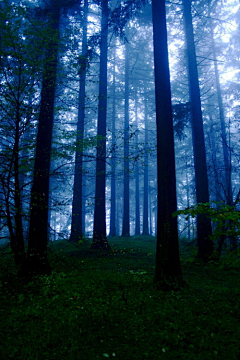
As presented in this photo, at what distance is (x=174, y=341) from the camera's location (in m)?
3.40

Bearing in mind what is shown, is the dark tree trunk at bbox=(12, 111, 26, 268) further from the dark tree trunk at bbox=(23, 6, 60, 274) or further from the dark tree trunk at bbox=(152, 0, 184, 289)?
the dark tree trunk at bbox=(152, 0, 184, 289)

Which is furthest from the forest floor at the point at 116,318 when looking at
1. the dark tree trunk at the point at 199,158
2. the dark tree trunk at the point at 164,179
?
the dark tree trunk at the point at 199,158

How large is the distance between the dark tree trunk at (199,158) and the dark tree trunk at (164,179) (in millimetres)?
3961

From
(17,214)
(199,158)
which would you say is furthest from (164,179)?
(199,158)

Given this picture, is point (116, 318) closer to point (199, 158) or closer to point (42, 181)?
point (42, 181)

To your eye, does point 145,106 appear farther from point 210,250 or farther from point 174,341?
point 174,341

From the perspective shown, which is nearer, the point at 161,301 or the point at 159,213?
the point at 161,301

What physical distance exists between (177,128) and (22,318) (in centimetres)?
994

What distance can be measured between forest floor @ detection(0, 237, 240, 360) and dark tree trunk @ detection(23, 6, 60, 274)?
0.65m

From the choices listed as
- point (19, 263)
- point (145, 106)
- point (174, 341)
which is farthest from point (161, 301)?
point (145, 106)

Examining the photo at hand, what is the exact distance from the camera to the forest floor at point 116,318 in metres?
3.21

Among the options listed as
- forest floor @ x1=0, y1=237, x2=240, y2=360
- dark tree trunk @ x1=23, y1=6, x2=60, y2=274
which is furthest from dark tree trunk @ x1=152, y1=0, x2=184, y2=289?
dark tree trunk @ x1=23, y1=6, x2=60, y2=274

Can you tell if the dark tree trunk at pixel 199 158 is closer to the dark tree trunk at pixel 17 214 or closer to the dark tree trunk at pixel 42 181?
the dark tree trunk at pixel 42 181

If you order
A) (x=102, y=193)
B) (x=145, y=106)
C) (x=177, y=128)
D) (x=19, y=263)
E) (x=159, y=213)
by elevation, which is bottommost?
(x=19, y=263)
